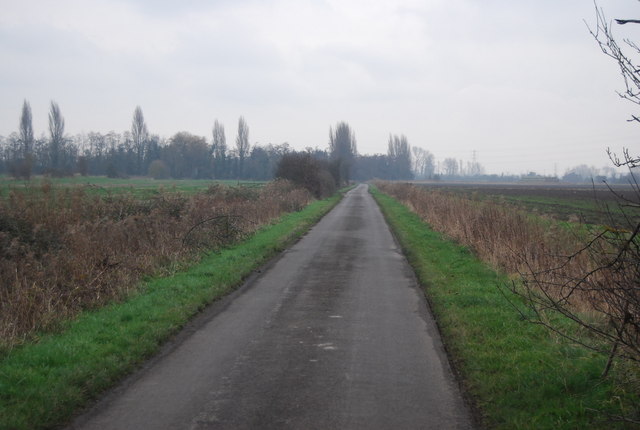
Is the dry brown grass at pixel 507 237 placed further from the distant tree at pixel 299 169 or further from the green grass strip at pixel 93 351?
the distant tree at pixel 299 169

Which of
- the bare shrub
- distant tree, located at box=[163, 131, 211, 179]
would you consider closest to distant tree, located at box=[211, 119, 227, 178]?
distant tree, located at box=[163, 131, 211, 179]

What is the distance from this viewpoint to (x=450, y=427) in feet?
16.1

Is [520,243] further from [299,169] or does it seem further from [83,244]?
[299,169]

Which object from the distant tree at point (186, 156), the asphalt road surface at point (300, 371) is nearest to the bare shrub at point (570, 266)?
the asphalt road surface at point (300, 371)

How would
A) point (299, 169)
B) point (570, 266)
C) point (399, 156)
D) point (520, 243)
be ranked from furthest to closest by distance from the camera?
point (399, 156) → point (299, 169) → point (520, 243) → point (570, 266)

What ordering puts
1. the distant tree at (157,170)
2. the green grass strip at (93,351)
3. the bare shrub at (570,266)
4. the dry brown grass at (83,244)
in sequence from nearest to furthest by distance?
the bare shrub at (570,266) < the green grass strip at (93,351) < the dry brown grass at (83,244) < the distant tree at (157,170)


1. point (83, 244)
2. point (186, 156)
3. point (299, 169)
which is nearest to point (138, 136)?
point (186, 156)

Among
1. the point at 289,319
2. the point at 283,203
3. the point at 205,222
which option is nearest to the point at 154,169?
the point at 283,203

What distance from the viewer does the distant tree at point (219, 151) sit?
11125cm

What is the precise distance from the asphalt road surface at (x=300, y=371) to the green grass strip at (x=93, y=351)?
0.28 m

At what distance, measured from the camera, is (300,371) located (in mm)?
6328

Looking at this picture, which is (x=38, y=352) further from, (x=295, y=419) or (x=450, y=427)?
(x=450, y=427)

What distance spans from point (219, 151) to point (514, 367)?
355 feet

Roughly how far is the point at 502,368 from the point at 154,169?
313 ft
